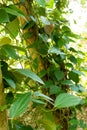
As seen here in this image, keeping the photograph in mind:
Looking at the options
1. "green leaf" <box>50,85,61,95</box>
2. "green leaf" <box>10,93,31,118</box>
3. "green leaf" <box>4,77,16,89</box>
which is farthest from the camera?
"green leaf" <box>50,85,61,95</box>

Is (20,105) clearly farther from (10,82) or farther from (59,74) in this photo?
(59,74)

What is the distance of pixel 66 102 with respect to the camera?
0.39 metres

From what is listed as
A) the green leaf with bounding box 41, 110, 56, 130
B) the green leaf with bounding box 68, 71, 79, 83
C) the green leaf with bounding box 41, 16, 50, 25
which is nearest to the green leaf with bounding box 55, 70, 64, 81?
the green leaf with bounding box 68, 71, 79, 83

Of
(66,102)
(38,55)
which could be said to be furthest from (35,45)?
(66,102)

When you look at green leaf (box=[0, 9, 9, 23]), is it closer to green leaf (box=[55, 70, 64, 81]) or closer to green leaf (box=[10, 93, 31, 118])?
green leaf (box=[10, 93, 31, 118])

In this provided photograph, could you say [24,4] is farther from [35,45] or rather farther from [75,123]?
[75,123]

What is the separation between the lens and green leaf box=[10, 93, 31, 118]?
377 mm

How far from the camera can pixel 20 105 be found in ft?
1.28

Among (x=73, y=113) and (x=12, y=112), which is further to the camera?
(x=73, y=113)

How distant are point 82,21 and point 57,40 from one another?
98.9 inches

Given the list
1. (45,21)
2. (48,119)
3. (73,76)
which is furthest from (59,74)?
(48,119)

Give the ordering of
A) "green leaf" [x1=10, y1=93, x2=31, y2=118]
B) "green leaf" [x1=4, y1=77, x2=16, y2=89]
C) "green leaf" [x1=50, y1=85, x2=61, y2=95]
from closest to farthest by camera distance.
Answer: "green leaf" [x1=10, y1=93, x2=31, y2=118]
"green leaf" [x1=4, y1=77, x2=16, y2=89]
"green leaf" [x1=50, y1=85, x2=61, y2=95]

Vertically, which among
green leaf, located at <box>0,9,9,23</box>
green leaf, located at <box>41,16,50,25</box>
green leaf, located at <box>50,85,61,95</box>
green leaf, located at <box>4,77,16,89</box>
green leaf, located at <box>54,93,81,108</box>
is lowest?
green leaf, located at <box>50,85,61,95</box>

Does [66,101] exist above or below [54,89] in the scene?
above
